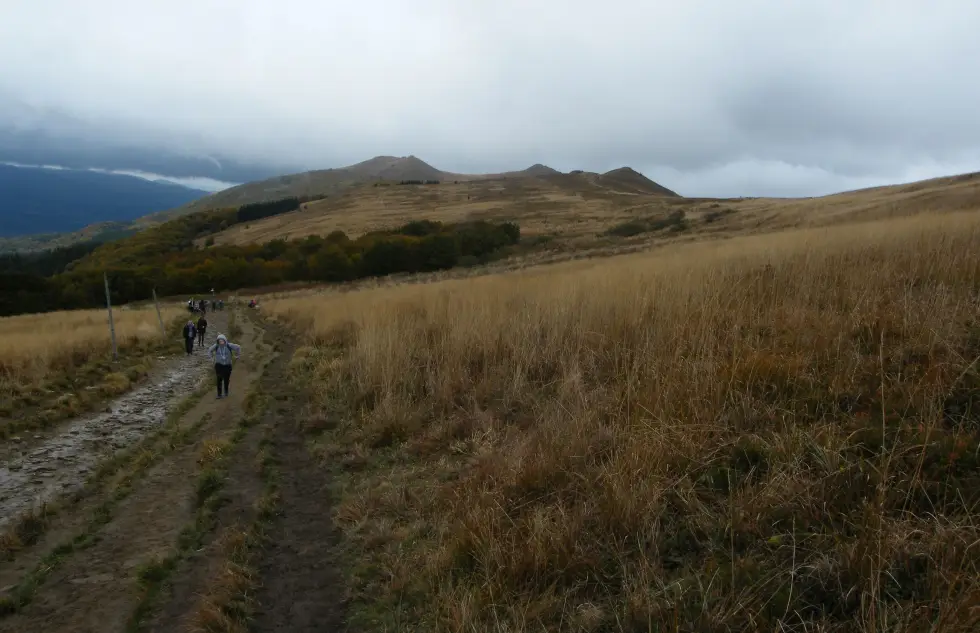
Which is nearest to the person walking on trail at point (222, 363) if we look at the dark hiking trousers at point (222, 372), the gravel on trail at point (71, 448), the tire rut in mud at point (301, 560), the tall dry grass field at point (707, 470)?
the dark hiking trousers at point (222, 372)

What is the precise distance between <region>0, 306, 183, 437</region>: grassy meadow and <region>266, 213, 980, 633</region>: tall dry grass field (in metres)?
9.14

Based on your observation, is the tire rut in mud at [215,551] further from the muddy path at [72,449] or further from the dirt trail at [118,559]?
the muddy path at [72,449]

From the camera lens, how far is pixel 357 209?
13812 cm

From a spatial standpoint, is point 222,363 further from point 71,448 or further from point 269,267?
point 269,267

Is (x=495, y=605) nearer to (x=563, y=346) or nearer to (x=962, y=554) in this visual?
(x=962, y=554)

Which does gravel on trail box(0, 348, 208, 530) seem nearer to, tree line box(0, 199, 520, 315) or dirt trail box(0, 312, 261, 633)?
dirt trail box(0, 312, 261, 633)

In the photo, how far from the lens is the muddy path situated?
6988 mm

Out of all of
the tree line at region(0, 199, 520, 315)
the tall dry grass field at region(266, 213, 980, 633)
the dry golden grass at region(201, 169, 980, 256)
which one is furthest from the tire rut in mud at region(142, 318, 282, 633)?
the tree line at region(0, 199, 520, 315)

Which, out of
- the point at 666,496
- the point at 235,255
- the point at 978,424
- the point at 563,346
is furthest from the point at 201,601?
the point at 235,255

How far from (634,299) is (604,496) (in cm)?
407

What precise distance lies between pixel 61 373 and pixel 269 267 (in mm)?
67716

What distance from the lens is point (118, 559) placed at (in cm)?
502

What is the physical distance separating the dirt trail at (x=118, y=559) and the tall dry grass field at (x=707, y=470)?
6.06 feet

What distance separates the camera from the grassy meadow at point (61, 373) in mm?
11312
